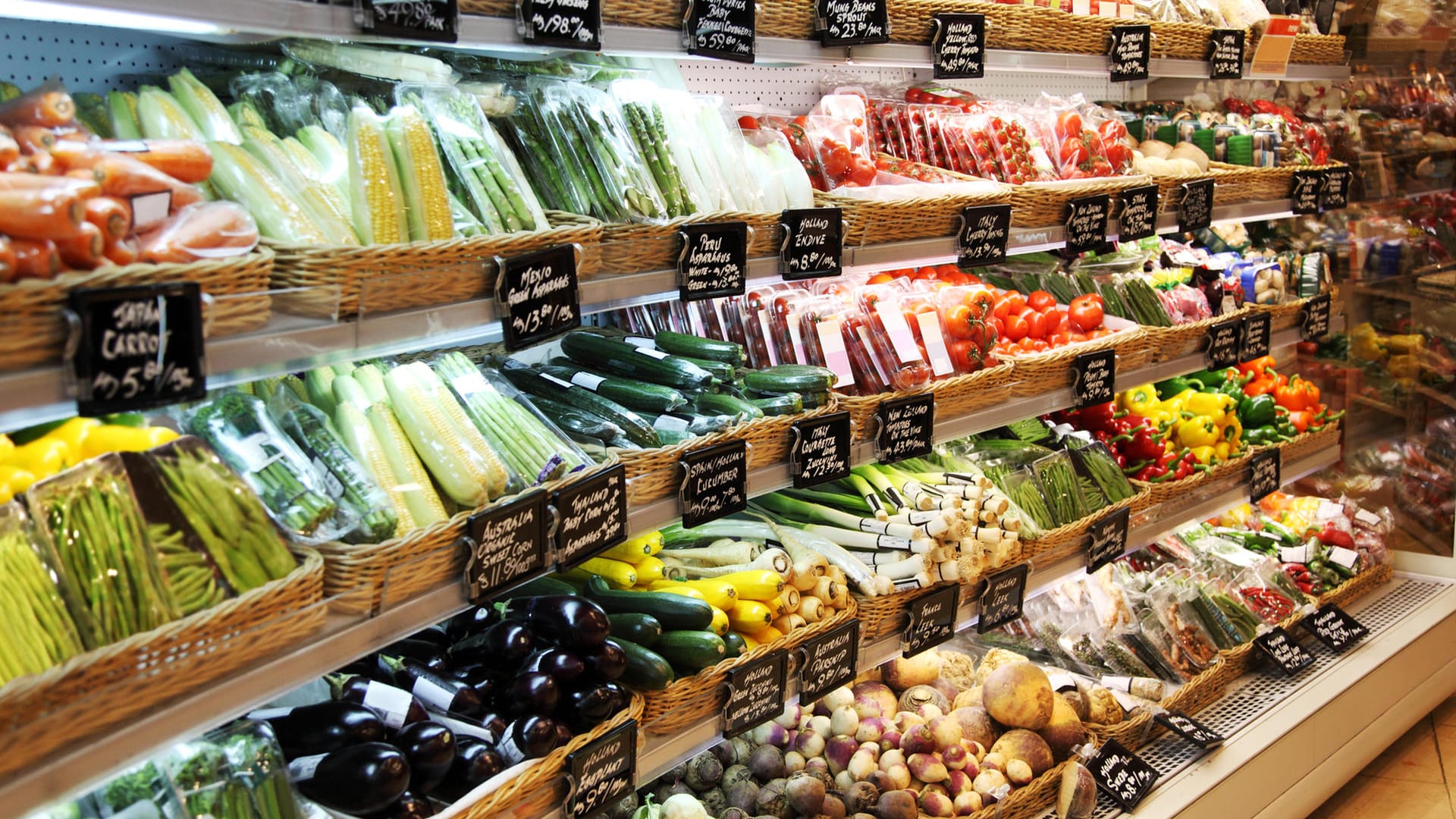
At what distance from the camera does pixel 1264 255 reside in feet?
14.7

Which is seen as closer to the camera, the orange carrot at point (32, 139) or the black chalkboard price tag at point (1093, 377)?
the orange carrot at point (32, 139)

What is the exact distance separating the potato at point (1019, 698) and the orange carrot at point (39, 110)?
245 cm

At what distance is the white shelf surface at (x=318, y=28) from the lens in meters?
1.46

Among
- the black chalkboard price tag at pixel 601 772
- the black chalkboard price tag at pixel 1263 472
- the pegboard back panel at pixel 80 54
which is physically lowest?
the black chalkboard price tag at pixel 1263 472

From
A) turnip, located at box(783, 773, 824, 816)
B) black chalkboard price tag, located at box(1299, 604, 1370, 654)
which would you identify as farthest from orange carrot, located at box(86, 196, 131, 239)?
black chalkboard price tag, located at box(1299, 604, 1370, 654)

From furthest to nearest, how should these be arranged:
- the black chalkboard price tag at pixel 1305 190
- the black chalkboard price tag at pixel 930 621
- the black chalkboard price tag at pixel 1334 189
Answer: the black chalkboard price tag at pixel 1334 189 < the black chalkboard price tag at pixel 1305 190 < the black chalkboard price tag at pixel 930 621

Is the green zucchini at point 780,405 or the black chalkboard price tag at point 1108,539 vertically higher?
the green zucchini at point 780,405

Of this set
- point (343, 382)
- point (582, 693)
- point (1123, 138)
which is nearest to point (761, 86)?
point (1123, 138)

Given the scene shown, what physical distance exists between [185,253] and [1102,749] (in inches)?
103

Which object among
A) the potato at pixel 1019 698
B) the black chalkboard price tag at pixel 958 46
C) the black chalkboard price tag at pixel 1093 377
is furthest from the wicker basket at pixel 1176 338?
the potato at pixel 1019 698

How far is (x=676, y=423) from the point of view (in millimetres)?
2400

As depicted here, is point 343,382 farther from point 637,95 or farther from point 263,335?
point 637,95

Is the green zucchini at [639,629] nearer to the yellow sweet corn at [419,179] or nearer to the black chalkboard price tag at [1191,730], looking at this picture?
the yellow sweet corn at [419,179]

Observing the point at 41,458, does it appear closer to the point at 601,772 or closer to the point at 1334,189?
the point at 601,772
